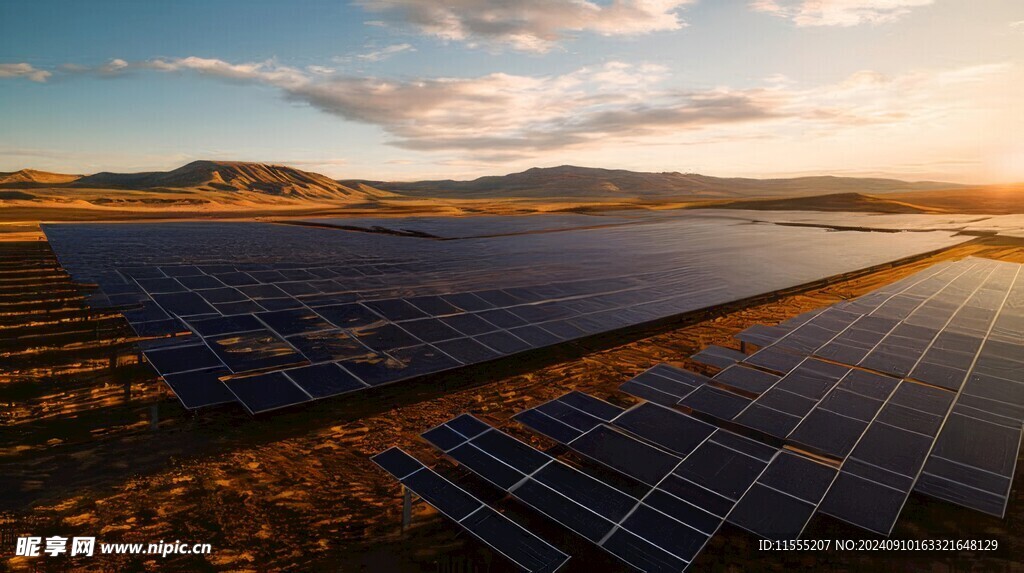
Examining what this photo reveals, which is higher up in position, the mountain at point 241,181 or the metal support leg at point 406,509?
the mountain at point 241,181

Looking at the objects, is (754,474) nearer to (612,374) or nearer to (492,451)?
(492,451)

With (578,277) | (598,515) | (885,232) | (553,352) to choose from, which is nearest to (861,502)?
(598,515)

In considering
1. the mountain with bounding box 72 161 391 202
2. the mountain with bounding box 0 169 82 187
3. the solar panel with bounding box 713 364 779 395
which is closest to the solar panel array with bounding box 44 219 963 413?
the solar panel with bounding box 713 364 779 395

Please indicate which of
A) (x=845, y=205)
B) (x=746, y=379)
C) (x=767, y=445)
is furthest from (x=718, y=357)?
(x=845, y=205)

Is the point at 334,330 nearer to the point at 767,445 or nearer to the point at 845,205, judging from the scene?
the point at 767,445

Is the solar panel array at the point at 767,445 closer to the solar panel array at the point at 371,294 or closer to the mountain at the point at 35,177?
the solar panel array at the point at 371,294

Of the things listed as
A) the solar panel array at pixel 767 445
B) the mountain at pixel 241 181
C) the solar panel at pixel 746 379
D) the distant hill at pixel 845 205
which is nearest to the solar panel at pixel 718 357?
the solar panel array at pixel 767 445

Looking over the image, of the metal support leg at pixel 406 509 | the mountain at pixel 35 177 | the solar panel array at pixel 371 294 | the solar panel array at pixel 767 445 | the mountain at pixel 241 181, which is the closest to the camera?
the solar panel array at pixel 767 445

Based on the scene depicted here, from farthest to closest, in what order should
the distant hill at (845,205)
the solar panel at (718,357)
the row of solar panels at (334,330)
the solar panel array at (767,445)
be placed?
the distant hill at (845,205) < the solar panel at (718,357) < the row of solar panels at (334,330) < the solar panel array at (767,445)
